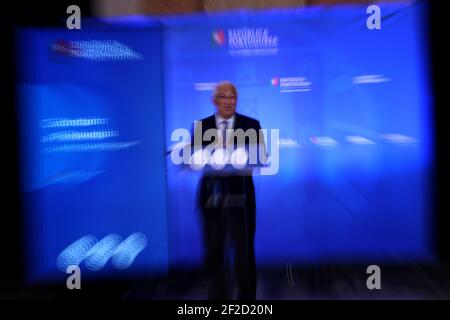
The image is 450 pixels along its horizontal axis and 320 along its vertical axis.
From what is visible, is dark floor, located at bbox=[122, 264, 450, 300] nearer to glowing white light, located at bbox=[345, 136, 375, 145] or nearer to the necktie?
glowing white light, located at bbox=[345, 136, 375, 145]

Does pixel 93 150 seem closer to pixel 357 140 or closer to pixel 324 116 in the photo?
pixel 324 116

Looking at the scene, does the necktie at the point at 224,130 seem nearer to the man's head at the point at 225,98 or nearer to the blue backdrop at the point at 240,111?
the man's head at the point at 225,98

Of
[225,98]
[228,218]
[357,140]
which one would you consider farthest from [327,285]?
[225,98]

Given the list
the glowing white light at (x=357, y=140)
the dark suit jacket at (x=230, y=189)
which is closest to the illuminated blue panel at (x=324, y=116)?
the glowing white light at (x=357, y=140)

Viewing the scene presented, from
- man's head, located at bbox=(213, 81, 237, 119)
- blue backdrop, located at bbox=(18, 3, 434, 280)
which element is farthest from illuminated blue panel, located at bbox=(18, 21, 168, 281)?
man's head, located at bbox=(213, 81, 237, 119)

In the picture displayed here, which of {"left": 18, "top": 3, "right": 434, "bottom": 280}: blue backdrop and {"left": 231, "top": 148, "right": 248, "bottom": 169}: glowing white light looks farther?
{"left": 18, "top": 3, "right": 434, "bottom": 280}: blue backdrop

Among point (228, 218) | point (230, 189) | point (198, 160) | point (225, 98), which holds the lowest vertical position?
point (228, 218)

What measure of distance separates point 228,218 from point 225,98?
31.7 inches

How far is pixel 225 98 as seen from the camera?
337cm

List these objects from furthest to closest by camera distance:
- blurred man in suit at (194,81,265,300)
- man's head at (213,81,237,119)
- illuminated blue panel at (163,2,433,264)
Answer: illuminated blue panel at (163,2,433,264), man's head at (213,81,237,119), blurred man in suit at (194,81,265,300)

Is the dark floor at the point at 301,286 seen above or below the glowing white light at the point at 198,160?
below

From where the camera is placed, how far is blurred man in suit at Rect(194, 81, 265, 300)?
3191 mm

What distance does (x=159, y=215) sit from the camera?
3.61 metres

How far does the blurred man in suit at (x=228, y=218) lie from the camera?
10.5 ft
